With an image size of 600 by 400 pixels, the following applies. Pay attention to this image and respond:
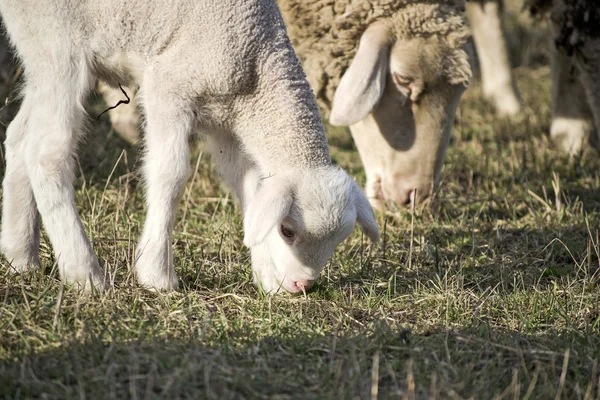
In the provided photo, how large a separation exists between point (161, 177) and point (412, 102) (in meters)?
2.27

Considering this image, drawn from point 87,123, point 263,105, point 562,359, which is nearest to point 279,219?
point 263,105

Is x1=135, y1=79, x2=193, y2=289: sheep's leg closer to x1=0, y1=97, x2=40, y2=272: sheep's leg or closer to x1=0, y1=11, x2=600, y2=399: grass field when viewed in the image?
x1=0, y1=11, x2=600, y2=399: grass field

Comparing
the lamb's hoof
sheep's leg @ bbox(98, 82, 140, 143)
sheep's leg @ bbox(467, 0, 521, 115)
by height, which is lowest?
sheep's leg @ bbox(467, 0, 521, 115)

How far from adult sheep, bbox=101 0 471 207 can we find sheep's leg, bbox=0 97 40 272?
152cm

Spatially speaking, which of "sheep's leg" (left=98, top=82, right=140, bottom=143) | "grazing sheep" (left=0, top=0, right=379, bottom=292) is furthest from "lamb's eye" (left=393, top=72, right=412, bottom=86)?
"sheep's leg" (left=98, top=82, right=140, bottom=143)

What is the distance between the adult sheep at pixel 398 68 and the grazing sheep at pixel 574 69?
0.86 metres

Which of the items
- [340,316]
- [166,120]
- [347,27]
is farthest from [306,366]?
[347,27]

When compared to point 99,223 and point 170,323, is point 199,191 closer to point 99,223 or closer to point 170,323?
point 99,223

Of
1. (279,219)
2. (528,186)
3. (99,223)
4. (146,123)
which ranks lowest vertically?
(528,186)

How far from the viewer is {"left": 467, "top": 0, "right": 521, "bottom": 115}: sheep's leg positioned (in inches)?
318

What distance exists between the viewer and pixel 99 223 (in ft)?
14.2

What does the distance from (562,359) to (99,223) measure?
237cm

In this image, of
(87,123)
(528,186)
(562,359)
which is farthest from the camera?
(528,186)

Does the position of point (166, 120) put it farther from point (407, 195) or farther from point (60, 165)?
point (407, 195)
